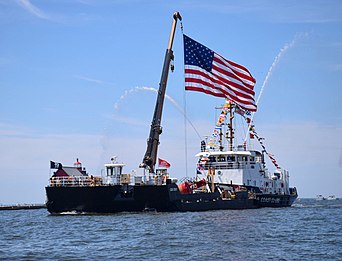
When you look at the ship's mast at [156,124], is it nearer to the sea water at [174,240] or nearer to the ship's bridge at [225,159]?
the sea water at [174,240]

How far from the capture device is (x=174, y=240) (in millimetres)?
37000

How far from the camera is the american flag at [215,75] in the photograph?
5744 cm

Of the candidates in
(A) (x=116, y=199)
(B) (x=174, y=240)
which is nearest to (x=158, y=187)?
(A) (x=116, y=199)

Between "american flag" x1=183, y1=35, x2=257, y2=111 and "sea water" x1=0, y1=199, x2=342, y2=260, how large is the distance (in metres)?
12.5

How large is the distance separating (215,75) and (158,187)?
11851mm

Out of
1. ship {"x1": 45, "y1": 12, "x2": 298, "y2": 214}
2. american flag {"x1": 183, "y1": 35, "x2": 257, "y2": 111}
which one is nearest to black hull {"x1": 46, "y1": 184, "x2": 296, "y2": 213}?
ship {"x1": 45, "y1": 12, "x2": 298, "y2": 214}

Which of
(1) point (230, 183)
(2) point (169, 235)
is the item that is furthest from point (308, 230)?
(1) point (230, 183)

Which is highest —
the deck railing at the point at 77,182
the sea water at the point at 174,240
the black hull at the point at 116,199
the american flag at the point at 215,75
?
the american flag at the point at 215,75

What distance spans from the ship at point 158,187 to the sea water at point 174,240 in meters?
5.11

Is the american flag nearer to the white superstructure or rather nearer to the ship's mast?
the ship's mast

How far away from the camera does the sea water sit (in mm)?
31578

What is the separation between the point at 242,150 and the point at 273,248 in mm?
46144

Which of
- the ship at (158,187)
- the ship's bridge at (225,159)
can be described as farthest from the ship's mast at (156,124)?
the ship's bridge at (225,159)

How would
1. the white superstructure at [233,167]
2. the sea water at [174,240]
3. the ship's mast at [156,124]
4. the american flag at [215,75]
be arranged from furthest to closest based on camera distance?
1. the white superstructure at [233,167]
2. the ship's mast at [156,124]
3. the american flag at [215,75]
4. the sea water at [174,240]
